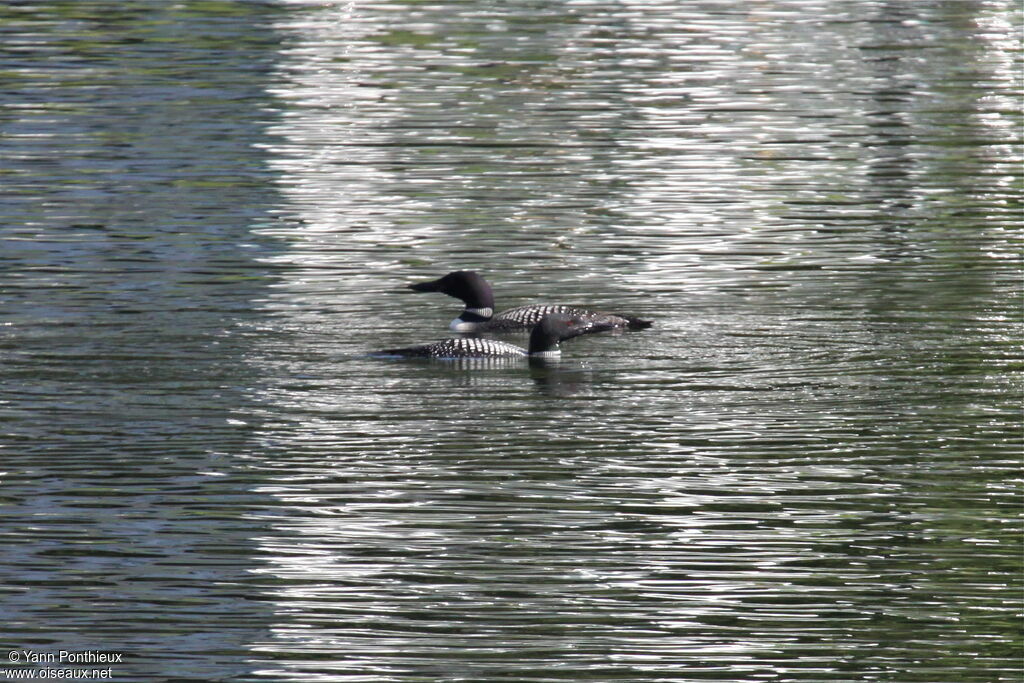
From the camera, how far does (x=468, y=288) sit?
563 inches

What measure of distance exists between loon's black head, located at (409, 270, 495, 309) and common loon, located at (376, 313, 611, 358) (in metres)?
0.76

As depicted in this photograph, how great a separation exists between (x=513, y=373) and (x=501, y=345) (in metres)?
0.38

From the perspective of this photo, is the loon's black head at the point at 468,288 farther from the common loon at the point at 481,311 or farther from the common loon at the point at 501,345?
the common loon at the point at 501,345

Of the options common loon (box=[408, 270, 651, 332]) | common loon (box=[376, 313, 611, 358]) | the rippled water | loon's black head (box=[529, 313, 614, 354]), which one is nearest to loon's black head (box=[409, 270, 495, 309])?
common loon (box=[408, 270, 651, 332])

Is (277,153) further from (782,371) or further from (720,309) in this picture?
(782,371)

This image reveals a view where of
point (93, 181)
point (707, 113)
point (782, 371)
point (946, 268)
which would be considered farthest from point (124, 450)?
point (707, 113)

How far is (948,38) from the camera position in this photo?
28.2m

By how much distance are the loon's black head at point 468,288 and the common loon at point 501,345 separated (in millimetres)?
761

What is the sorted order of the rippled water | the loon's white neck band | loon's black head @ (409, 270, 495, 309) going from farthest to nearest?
loon's black head @ (409, 270, 495, 309)
the loon's white neck band
the rippled water

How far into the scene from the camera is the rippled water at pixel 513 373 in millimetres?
8367

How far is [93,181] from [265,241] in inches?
124

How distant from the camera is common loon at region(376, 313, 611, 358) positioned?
13180 millimetres

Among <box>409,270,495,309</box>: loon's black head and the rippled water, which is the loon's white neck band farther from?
the rippled water

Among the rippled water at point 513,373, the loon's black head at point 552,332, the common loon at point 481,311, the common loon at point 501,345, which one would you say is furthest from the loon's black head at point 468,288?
the loon's black head at point 552,332
